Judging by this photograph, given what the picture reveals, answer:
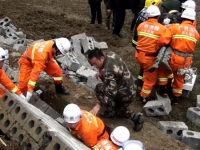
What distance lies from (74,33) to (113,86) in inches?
260

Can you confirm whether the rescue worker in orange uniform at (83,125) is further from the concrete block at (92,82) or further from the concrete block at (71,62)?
the concrete block at (71,62)

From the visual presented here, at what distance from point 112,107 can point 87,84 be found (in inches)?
78.0

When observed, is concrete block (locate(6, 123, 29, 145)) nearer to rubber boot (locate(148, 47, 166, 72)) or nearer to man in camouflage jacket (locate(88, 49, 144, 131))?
man in camouflage jacket (locate(88, 49, 144, 131))

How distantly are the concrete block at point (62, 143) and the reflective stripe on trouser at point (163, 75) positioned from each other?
3145mm

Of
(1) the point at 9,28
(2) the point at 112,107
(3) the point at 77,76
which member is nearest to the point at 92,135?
(2) the point at 112,107

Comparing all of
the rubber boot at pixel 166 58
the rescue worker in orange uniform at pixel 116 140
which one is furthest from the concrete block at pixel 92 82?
the rescue worker in orange uniform at pixel 116 140

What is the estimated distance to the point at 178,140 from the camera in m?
6.11

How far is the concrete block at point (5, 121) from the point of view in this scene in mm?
5297

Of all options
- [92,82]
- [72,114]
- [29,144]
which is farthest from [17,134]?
[92,82]

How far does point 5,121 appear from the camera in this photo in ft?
17.7

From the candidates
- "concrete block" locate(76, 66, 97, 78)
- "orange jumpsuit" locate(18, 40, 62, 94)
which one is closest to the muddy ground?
"concrete block" locate(76, 66, 97, 78)

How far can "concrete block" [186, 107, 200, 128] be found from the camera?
6.96m

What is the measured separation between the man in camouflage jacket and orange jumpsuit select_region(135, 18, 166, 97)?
129 centimetres

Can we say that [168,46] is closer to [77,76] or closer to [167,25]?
[167,25]
